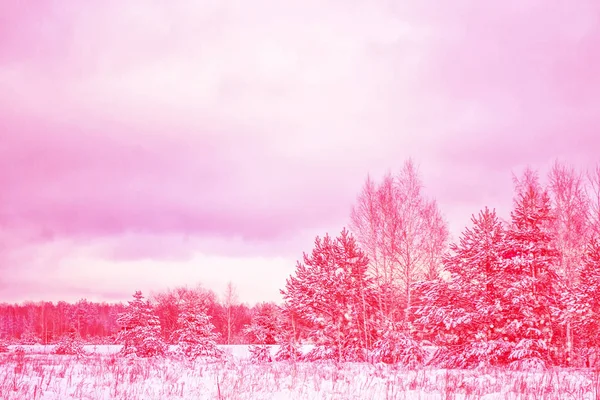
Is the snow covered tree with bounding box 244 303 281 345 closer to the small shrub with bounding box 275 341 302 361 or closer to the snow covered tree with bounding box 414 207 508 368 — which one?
the small shrub with bounding box 275 341 302 361

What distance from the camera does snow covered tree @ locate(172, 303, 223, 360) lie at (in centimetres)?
2797

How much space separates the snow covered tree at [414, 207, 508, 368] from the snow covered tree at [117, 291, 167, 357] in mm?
15528

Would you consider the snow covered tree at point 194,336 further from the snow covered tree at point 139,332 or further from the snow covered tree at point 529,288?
the snow covered tree at point 529,288

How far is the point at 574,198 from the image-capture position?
28.6 metres

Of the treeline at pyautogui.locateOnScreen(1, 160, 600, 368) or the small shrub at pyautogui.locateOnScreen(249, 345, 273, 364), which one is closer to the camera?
the treeline at pyautogui.locateOnScreen(1, 160, 600, 368)

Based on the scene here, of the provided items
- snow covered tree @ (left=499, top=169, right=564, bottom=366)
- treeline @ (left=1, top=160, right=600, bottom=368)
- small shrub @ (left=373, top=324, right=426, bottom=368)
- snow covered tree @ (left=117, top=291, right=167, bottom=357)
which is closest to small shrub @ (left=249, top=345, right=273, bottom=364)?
treeline @ (left=1, top=160, right=600, bottom=368)

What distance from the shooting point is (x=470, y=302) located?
818 inches

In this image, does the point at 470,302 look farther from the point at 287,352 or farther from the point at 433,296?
the point at 287,352

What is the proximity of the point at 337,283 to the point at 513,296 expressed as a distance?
948cm

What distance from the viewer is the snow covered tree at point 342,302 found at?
83.3 ft

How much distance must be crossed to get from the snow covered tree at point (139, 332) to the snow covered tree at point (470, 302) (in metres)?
15.5

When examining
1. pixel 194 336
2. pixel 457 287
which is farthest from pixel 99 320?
pixel 457 287

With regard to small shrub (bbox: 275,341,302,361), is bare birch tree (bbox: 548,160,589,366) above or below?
above

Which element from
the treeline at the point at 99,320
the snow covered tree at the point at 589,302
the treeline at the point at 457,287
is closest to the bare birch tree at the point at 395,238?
the treeline at the point at 457,287
